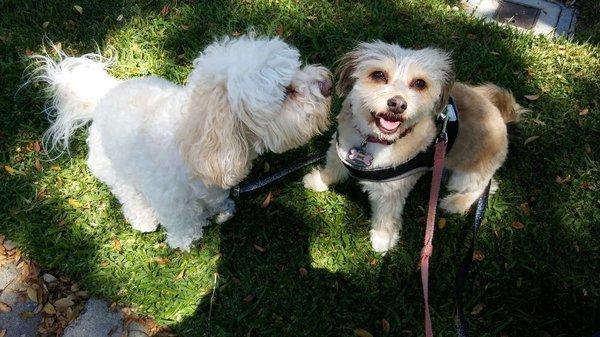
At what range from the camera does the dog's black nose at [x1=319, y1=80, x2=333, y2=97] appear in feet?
7.77

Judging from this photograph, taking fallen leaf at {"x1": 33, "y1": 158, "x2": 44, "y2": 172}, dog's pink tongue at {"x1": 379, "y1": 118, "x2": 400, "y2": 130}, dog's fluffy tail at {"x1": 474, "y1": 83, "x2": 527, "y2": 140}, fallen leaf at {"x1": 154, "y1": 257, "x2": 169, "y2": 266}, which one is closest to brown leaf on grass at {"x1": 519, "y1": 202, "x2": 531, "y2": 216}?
dog's fluffy tail at {"x1": 474, "y1": 83, "x2": 527, "y2": 140}

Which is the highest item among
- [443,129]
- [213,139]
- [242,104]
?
[242,104]

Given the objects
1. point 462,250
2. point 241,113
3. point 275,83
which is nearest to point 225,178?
point 241,113

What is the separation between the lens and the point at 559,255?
11.3 ft

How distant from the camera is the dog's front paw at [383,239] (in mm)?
3338

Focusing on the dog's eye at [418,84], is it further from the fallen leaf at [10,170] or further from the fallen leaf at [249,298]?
the fallen leaf at [10,170]

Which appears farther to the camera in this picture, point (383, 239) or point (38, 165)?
point (38, 165)

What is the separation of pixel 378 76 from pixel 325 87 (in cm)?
33

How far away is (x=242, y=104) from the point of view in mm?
2137

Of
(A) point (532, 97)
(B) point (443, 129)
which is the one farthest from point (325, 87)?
(A) point (532, 97)

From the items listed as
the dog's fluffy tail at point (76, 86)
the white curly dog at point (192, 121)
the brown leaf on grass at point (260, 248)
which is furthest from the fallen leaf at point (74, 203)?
the brown leaf on grass at point (260, 248)

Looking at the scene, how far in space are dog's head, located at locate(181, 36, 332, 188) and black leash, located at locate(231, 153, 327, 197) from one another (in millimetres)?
1035

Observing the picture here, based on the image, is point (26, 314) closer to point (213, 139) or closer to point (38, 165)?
point (38, 165)

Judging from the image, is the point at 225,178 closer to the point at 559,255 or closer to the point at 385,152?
the point at 385,152
